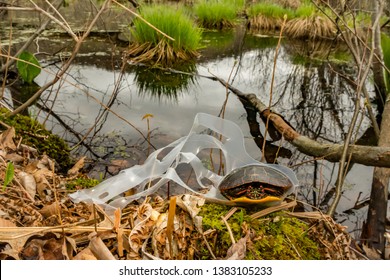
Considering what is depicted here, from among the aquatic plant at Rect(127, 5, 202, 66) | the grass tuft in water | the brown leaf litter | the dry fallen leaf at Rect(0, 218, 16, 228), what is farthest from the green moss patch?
the grass tuft in water

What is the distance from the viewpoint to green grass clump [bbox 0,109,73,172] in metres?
2.71

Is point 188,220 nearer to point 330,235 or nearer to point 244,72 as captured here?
point 330,235

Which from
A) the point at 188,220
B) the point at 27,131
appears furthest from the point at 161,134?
the point at 188,220

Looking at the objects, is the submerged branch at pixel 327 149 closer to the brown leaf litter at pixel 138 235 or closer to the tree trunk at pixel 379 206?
the tree trunk at pixel 379 206

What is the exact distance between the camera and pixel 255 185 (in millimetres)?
1526

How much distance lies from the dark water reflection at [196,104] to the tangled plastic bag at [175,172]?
722mm

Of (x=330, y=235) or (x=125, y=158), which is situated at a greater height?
(x=330, y=235)

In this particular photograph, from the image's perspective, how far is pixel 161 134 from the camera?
3676mm

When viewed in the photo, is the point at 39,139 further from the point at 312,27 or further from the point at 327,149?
the point at 312,27

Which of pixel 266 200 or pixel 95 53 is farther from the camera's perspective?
pixel 95 53

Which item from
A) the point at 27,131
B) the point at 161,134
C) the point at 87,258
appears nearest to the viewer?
the point at 87,258

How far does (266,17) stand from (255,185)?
10.1m

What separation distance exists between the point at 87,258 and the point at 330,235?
945mm

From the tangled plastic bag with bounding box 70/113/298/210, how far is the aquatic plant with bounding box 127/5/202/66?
416 centimetres
